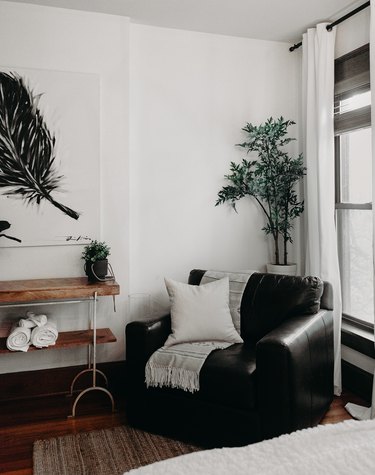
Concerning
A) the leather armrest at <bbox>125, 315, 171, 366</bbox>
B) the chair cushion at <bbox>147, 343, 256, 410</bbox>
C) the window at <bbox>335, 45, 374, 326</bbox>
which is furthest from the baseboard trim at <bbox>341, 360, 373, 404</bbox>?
the leather armrest at <bbox>125, 315, 171, 366</bbox>

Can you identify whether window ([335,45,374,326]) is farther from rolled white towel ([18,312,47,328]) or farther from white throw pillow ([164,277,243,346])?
rolled white towel ([18,312,47,328])

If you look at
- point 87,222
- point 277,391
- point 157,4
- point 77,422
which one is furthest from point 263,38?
point 77,422

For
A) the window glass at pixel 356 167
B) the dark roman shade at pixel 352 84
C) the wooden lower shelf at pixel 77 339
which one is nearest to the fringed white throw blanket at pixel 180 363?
the wooden lower shelf at pixel 77 339

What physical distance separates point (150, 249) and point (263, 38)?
Result: 6.34 ft

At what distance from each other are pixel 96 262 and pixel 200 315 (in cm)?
79

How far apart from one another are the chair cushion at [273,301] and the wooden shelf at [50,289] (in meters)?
0.88

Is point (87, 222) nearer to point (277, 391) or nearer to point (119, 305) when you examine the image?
point (119, 305)

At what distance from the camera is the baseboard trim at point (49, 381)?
3246 millimetres

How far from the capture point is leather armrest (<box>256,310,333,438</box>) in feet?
7.78

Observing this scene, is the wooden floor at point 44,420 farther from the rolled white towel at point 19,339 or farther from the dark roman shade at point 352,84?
the dark roman shade at point 352,84

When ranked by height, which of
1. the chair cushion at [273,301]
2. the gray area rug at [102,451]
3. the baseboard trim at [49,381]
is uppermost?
the chair cushion at [273,301]

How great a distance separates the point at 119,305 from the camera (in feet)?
11.5

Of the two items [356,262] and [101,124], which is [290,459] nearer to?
[356,262]

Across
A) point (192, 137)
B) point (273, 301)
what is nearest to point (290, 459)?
point (273, 301)
